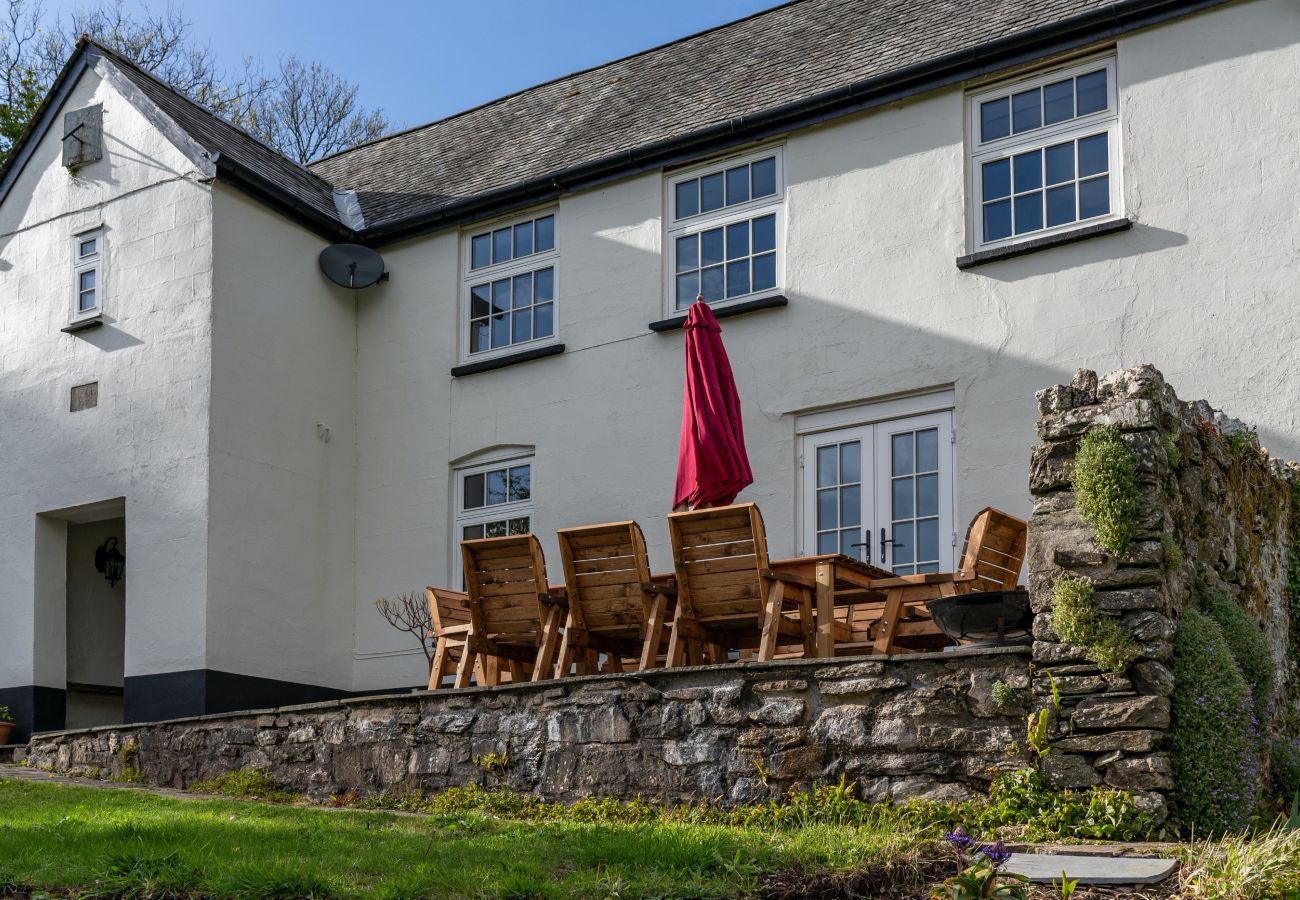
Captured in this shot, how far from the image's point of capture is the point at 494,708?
926 cm

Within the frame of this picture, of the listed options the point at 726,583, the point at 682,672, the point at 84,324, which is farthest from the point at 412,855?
the point at 84,324

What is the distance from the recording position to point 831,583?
9.16 meters

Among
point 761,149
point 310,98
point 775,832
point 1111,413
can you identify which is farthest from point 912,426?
point 310,98

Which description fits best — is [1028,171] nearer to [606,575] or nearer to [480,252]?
[606,575]

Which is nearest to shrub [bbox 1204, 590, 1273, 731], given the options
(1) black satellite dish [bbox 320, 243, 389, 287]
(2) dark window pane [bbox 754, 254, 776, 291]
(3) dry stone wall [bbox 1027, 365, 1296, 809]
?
(3) dry stone wall [bbox 1027, 365, 1296, 809]

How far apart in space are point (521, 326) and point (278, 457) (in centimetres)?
249

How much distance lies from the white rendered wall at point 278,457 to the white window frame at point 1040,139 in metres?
6.28

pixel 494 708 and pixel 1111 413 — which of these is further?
pixel 494 708

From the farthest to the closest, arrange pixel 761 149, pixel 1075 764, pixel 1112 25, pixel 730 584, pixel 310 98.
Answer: pixel 310 98 < pixel 761 149 < pixel 1112 25 < pixel 730 584 < pixel 1075 764

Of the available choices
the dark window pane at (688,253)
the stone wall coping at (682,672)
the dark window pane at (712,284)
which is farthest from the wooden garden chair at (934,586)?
the dark window pane at (688,253)

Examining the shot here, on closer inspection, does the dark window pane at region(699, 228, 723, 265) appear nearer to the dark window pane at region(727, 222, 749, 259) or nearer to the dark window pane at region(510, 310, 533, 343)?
the dark window pane at region(727, 222, 749, 259)

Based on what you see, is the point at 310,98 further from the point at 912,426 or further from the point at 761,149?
the point at 912,426

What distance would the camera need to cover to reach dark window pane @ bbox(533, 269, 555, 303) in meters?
14.3

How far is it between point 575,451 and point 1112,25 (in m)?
5.52
